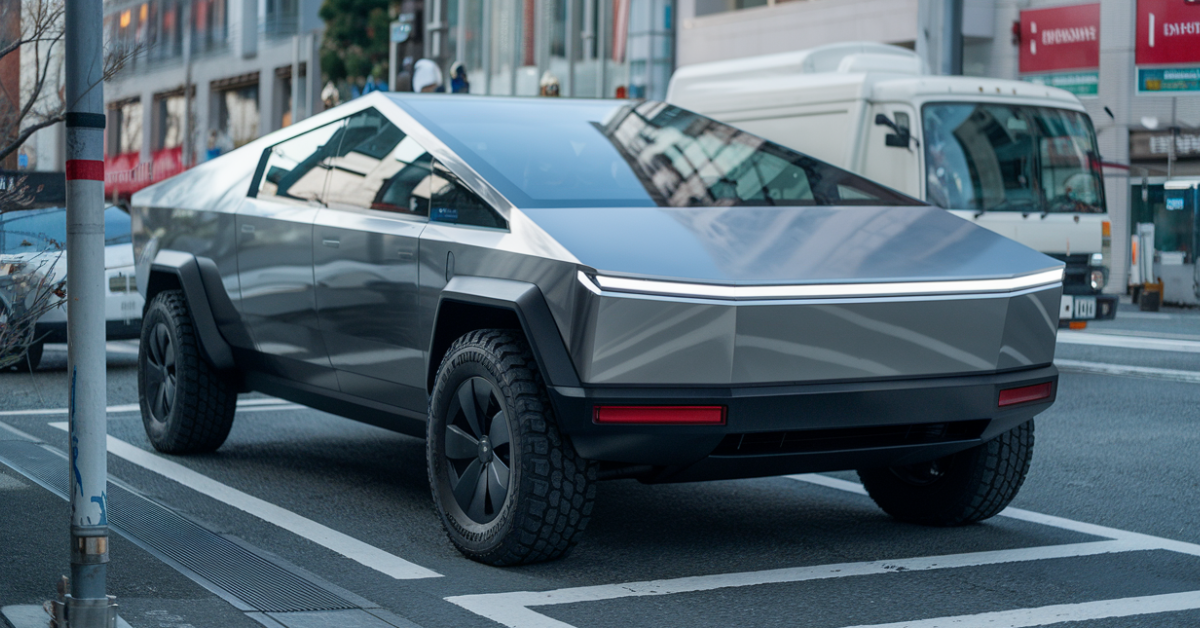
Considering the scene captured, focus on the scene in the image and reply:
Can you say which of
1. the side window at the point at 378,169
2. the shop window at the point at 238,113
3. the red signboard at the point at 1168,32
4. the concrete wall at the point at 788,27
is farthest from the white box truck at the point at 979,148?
the shop window at the point at 238,113

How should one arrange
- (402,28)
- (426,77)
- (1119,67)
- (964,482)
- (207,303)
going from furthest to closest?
(402,28) → (1119,67) → (426,77) → (207,303) → (964,482)

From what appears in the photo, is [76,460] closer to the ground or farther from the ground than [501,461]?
farther from the ground

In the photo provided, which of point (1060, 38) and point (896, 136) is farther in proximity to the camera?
point (1060, 38)

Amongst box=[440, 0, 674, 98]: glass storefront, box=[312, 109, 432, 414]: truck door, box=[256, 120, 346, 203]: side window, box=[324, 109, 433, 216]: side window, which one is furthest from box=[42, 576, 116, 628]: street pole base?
box=[440, 0, 674, 98]: glass storefront

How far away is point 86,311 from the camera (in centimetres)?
358

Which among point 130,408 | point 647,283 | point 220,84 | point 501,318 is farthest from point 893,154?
point 220,84

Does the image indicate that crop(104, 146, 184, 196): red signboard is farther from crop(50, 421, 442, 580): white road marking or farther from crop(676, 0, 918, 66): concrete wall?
crop(50, 421, 442, 580): white road marking

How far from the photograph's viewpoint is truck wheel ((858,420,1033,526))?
5.36 metres

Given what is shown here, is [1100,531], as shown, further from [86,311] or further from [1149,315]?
[1149,315]

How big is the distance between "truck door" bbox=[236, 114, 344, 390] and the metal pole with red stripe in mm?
2352

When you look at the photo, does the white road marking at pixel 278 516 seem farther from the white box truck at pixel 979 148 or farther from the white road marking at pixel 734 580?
the white box truck at pixel 979 148

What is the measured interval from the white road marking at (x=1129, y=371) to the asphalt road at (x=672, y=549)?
150 inches

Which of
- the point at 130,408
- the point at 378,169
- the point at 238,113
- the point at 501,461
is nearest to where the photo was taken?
the point at 501,461

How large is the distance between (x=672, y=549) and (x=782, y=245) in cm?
118
